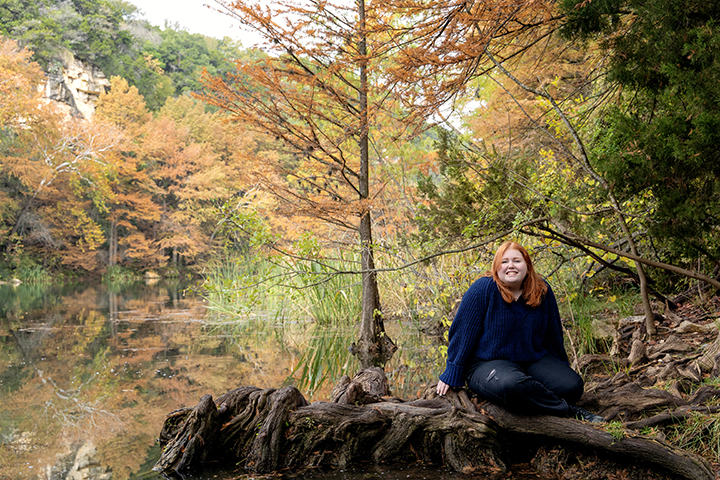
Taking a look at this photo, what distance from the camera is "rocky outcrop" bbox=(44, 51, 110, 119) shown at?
28.6 meters

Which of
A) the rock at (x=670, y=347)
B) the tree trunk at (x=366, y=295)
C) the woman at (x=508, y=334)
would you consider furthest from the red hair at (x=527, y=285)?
the tree trunk at (x=366, y=295)

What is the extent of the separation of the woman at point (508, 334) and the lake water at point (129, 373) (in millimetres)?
564

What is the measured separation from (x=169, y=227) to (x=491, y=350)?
26311 mm

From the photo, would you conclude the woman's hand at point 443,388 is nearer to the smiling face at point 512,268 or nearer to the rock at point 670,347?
the smiling face at point 512,268

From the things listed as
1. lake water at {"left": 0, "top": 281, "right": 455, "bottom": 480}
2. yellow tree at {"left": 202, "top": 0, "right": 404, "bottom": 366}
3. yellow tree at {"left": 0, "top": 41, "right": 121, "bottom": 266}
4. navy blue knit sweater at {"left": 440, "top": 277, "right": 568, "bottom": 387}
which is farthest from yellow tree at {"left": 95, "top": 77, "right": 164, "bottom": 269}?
navy blue knit sweater at {"left": 440, "top": 277, "right": 568, "bottom": 387}

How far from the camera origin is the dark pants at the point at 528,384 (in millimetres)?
2629

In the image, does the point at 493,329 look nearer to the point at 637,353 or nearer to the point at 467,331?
the point at 467,331

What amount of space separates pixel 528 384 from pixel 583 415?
38 cm

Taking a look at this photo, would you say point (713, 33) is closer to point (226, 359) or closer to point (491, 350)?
point (491, 350)

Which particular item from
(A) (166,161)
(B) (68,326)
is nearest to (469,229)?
(B) (68,326)

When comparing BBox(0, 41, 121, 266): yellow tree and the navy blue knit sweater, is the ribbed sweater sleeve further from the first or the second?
BBox(0, 41, 121, 266): yellow tree

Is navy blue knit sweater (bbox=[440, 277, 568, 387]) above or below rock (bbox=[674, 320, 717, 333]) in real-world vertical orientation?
above

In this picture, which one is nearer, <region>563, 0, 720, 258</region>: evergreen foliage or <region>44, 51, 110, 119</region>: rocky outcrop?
<region>563, 0, 720, 258</region>: evergreen foliage

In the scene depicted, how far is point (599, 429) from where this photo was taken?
98.5 inches
